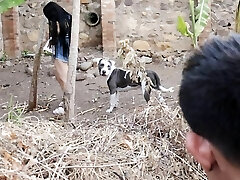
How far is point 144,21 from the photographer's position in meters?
6.97

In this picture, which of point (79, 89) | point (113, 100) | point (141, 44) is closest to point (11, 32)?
point (79, 89)

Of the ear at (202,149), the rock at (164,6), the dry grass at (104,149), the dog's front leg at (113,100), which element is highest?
the ear at (202,149)

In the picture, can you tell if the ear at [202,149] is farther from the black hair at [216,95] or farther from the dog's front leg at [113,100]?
the dog's front leg at [113,100]

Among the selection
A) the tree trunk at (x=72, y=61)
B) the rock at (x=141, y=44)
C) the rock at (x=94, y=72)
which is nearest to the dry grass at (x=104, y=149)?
the tree trunk at (x=72, y=61)

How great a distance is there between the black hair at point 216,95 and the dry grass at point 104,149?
1.53 m

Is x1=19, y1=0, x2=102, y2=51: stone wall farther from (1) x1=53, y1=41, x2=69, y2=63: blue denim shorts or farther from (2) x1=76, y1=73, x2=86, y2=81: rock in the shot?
(1) x1=53, y1=41, x2=69, y2=63: blue denim shorts

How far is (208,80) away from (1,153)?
1.78 metres

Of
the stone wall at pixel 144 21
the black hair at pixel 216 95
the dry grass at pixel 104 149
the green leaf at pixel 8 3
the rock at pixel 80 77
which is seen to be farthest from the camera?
the stone wall at pixel 144 21

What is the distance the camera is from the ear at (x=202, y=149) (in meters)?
0.78

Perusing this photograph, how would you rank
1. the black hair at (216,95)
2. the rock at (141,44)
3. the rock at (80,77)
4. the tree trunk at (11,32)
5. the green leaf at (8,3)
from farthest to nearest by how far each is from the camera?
1. the rock at (141,44)
2. the tree trunk at (11,32)
3. the rock at (80,77)
4. the green leaf at (8,3)
5. the black hair at (216,95)

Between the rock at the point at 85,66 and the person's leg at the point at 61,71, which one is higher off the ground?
the person's leg at the point at 61,71

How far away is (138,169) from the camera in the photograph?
2.50 metres

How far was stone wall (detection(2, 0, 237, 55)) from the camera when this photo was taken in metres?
6.89

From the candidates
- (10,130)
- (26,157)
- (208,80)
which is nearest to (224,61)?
(208,80)
